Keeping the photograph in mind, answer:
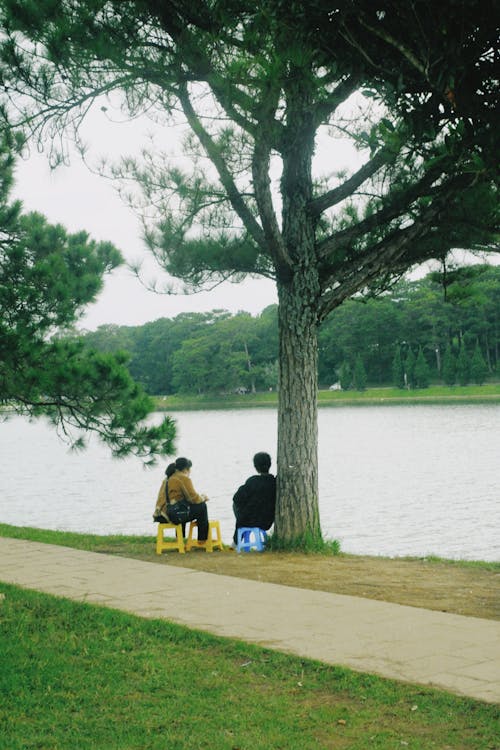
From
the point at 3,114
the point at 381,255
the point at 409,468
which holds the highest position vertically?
the point at 3,114

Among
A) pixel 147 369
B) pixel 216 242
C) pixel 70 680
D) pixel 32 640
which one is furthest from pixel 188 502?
pixel 147 369

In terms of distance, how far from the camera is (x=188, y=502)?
9320mm

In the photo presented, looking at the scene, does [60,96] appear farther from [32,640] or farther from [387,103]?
[32,640]

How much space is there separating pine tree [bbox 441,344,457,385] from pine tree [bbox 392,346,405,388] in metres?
3.44

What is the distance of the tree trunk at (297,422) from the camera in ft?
30.8

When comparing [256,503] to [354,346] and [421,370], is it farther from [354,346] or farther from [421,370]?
[354,346]

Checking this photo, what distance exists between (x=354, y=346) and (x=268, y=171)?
74553 millimetres

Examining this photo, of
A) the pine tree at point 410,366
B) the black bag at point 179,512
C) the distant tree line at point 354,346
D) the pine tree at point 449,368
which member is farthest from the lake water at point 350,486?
the distant tree line at point 354,346

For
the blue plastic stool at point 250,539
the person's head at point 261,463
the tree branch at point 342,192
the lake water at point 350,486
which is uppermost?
the tree branch at point 342,192

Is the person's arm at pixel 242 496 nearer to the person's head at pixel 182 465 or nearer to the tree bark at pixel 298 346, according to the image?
the tree bark at pixel 298 346

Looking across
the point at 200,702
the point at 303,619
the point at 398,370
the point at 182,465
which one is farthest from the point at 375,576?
the point at 398,370

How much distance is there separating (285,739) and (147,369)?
91.0 meters

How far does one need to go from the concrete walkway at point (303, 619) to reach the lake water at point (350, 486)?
3977 millimetres

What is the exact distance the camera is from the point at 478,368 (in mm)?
71812
